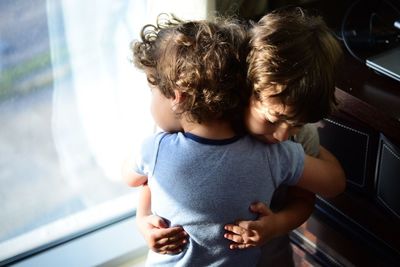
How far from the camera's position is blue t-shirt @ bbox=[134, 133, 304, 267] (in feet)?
2.86

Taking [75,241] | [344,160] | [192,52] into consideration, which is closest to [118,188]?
[75,241]

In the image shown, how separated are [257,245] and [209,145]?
22cm

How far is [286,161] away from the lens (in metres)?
0.92

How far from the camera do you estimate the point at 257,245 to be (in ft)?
3.14

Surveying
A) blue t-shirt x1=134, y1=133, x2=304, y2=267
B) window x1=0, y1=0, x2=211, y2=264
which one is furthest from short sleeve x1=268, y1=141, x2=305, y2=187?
window x1=0, y1=0, x2=211, y2=264

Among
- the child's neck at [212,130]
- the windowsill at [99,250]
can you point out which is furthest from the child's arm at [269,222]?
the windowsill at [99,250]

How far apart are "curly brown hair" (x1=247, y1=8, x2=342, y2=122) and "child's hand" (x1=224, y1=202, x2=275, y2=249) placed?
18 cm

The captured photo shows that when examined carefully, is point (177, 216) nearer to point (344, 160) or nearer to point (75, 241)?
point (344, 160)

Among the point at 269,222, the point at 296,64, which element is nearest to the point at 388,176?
the point at 269,222

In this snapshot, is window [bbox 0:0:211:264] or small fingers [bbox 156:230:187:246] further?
window [bbox 0:0:211:264]

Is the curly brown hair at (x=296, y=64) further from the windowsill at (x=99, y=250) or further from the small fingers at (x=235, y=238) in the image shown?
the windowsill at (x=99, y=250)

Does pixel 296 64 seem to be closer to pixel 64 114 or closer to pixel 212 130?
pixel 212 130

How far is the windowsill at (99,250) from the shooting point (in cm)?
143

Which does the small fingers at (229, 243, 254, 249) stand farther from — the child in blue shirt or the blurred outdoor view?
the blurred outdoor view
